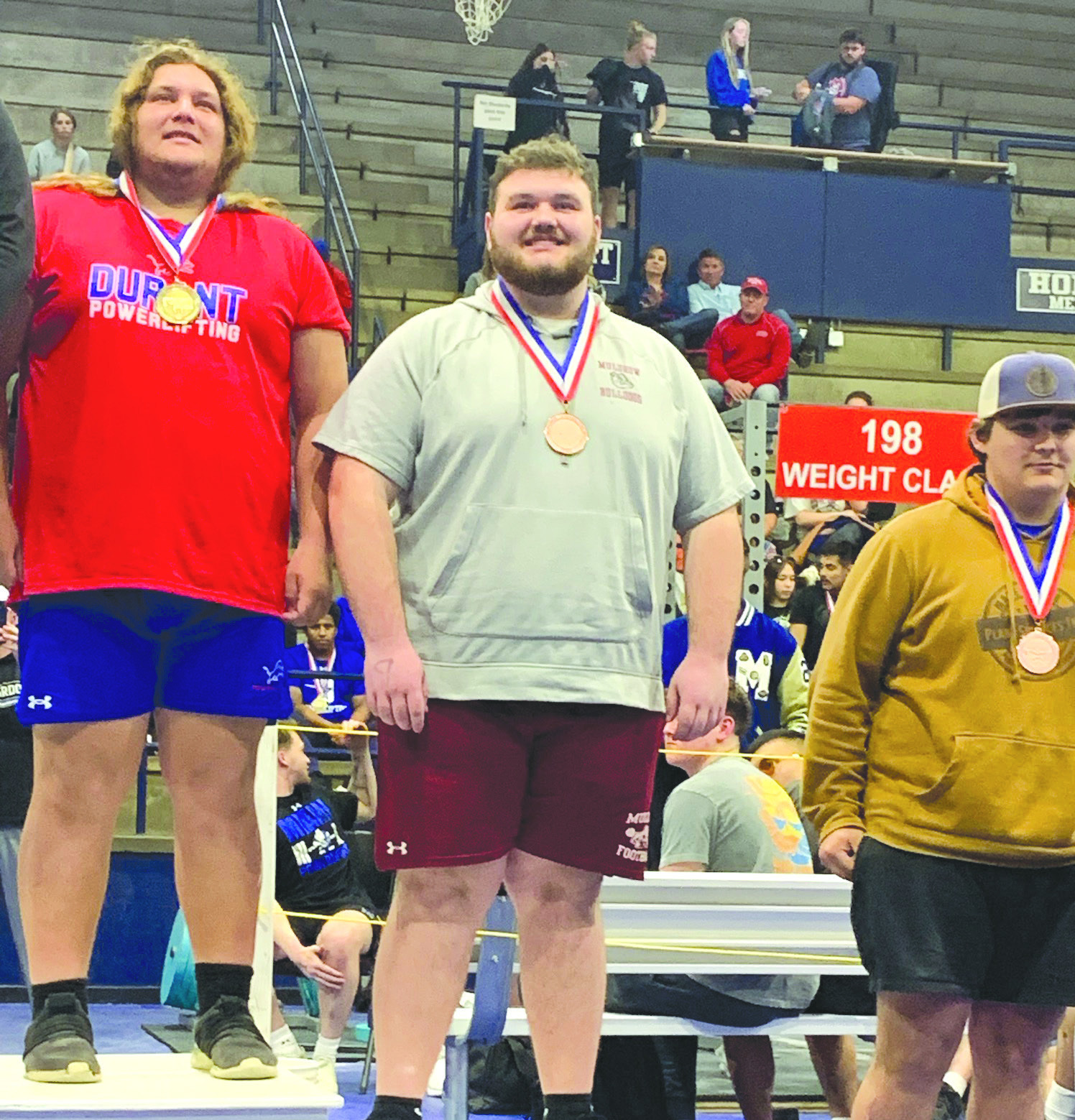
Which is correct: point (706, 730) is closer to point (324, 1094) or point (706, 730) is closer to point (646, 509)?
point (646, 509)

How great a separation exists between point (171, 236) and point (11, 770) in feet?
12.8

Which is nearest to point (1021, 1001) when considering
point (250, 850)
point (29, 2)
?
point (250, 850)

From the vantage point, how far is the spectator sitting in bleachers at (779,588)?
A: 9523 mm

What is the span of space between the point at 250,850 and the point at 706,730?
84cm

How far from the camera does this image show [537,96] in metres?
13.5

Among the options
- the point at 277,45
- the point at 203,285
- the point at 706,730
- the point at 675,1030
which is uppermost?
the point at 277,45

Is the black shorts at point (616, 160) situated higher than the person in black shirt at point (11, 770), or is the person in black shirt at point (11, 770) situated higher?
the black shorts at point (616, 160)

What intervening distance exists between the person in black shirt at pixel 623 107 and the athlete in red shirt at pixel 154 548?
10.2m

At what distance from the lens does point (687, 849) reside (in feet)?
16.8

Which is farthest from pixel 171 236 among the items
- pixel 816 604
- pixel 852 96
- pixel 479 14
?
pixel 852 96

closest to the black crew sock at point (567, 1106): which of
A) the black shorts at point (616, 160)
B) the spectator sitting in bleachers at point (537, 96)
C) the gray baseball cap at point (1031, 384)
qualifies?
the gray baseball cap at point (1031, 384)

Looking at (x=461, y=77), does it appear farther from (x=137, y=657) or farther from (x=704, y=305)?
(x=137, y=657)

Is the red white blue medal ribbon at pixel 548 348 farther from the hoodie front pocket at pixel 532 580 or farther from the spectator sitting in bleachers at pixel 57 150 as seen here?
the spectator sitting in bleachers at pixel 57 150

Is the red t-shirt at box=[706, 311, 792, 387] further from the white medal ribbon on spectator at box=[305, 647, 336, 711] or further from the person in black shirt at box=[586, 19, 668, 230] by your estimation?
the white medal ribbon on spectator at box=[305, 647, 336, 711]
